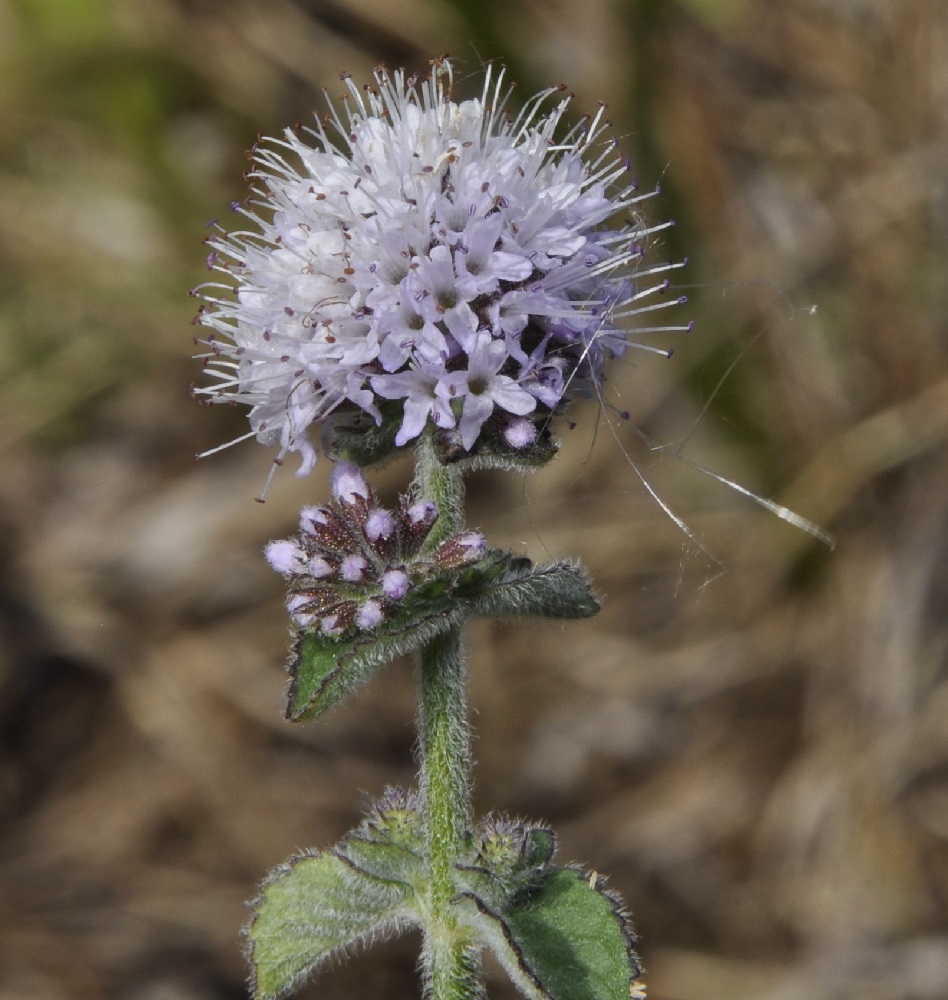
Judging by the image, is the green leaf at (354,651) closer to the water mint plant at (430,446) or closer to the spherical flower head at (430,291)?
the water mint plant at (430,446)

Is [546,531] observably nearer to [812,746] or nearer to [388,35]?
[812,746]

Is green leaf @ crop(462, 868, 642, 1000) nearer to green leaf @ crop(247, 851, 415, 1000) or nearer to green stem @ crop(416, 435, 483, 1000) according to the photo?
green stem @ crop(416, 435, 483, 1000)

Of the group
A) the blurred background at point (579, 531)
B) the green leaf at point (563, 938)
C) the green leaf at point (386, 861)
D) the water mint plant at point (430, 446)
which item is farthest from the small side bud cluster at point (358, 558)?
the blurred background at point (579, 531)

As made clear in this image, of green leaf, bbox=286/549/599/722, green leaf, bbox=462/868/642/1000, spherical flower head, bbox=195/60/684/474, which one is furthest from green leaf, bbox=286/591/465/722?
green leaf, bbox=462/868/642/1000

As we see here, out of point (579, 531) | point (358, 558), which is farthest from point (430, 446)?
point (579, 531)

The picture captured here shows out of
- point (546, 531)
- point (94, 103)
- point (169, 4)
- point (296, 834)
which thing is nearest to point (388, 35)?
point (169, 4)
